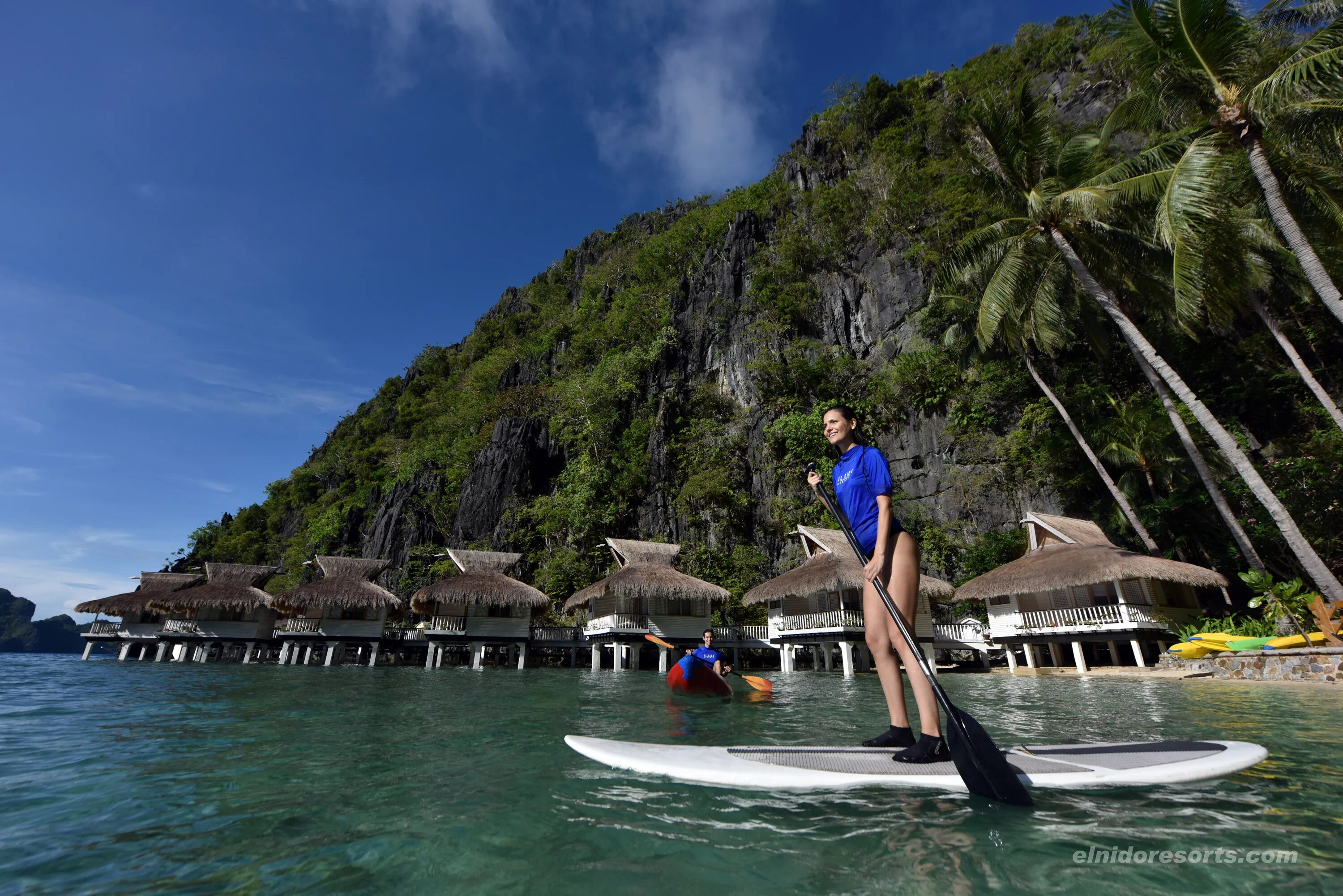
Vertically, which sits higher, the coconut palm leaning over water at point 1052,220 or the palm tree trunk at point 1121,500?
the coconut palm leaning over water at point 1052,220

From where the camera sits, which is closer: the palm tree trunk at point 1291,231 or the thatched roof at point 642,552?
the palm tree trunk at point 1291,231

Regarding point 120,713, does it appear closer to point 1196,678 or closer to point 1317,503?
point 1196,678

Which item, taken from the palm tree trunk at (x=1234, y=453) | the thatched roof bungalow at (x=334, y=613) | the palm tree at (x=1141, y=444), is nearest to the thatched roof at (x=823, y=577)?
the palm tree at (x=1141, y=444)

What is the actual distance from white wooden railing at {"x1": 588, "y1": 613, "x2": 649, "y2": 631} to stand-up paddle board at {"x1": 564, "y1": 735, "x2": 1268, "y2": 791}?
52.2 feet

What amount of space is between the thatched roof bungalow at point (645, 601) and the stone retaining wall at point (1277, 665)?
12250mm

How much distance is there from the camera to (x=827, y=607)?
59.7 ft

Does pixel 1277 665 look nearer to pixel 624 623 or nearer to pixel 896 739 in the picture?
pixel 896 739

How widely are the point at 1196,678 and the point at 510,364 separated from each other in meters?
40.7

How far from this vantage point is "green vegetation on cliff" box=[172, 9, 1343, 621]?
54.3 feet

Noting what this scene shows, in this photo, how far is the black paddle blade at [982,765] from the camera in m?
2.60

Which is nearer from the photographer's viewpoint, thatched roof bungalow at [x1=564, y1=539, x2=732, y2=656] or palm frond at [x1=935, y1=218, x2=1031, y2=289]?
palm frond at [x1=935, y1=218, x2=1031, y2=289]

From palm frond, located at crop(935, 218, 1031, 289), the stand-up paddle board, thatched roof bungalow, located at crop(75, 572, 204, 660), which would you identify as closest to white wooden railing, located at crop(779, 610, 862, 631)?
palm frond, located at crop(935, 218, 1031, 289)

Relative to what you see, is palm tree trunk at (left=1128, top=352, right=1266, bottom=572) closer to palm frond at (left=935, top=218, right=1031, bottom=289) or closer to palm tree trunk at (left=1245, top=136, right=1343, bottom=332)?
palm tree trunk at (left=1245, top=136, right=1343, bottom=332)

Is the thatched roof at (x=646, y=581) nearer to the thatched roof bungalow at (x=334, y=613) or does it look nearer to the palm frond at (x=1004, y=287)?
the thatched roof bungalow at (x=334, y=613)
